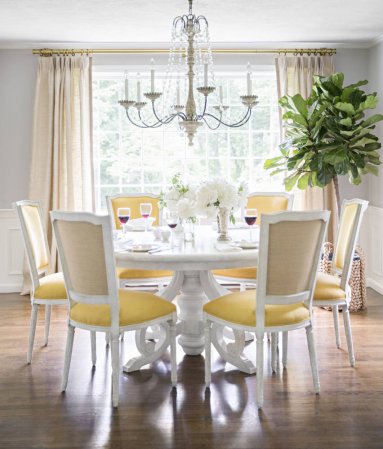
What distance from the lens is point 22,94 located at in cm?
621

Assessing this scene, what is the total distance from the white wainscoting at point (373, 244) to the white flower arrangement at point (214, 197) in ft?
9.02

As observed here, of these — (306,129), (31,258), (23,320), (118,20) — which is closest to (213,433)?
(31,258)

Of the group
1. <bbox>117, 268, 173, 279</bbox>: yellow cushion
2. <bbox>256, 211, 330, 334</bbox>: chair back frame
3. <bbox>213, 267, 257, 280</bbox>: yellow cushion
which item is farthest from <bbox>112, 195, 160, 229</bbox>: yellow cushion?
<bbox>256, 211, 330, 334</bbox>: chair back frame

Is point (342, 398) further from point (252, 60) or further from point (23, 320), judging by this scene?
point (252, 60)

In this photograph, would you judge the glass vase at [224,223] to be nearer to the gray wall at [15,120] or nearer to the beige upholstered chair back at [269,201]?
the beige upholstered chair back at [269,201]

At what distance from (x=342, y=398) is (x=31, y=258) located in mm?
2130

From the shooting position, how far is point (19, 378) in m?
3.69

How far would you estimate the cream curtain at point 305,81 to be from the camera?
20.2 ft

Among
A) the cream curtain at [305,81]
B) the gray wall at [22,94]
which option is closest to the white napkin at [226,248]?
the cream curtain at [305,81]

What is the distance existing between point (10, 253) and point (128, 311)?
3.38 metres

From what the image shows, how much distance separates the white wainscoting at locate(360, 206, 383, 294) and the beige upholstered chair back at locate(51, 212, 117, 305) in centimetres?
365

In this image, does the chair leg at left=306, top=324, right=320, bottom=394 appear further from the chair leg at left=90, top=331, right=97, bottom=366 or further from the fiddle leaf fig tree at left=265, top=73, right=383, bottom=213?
the fiddle leaf fig tree at left=265, top=73, right=383, bottom=213

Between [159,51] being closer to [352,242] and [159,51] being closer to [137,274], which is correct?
[137,274]

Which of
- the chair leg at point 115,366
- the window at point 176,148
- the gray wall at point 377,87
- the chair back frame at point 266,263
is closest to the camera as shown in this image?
the chair back frame at point 266,263
